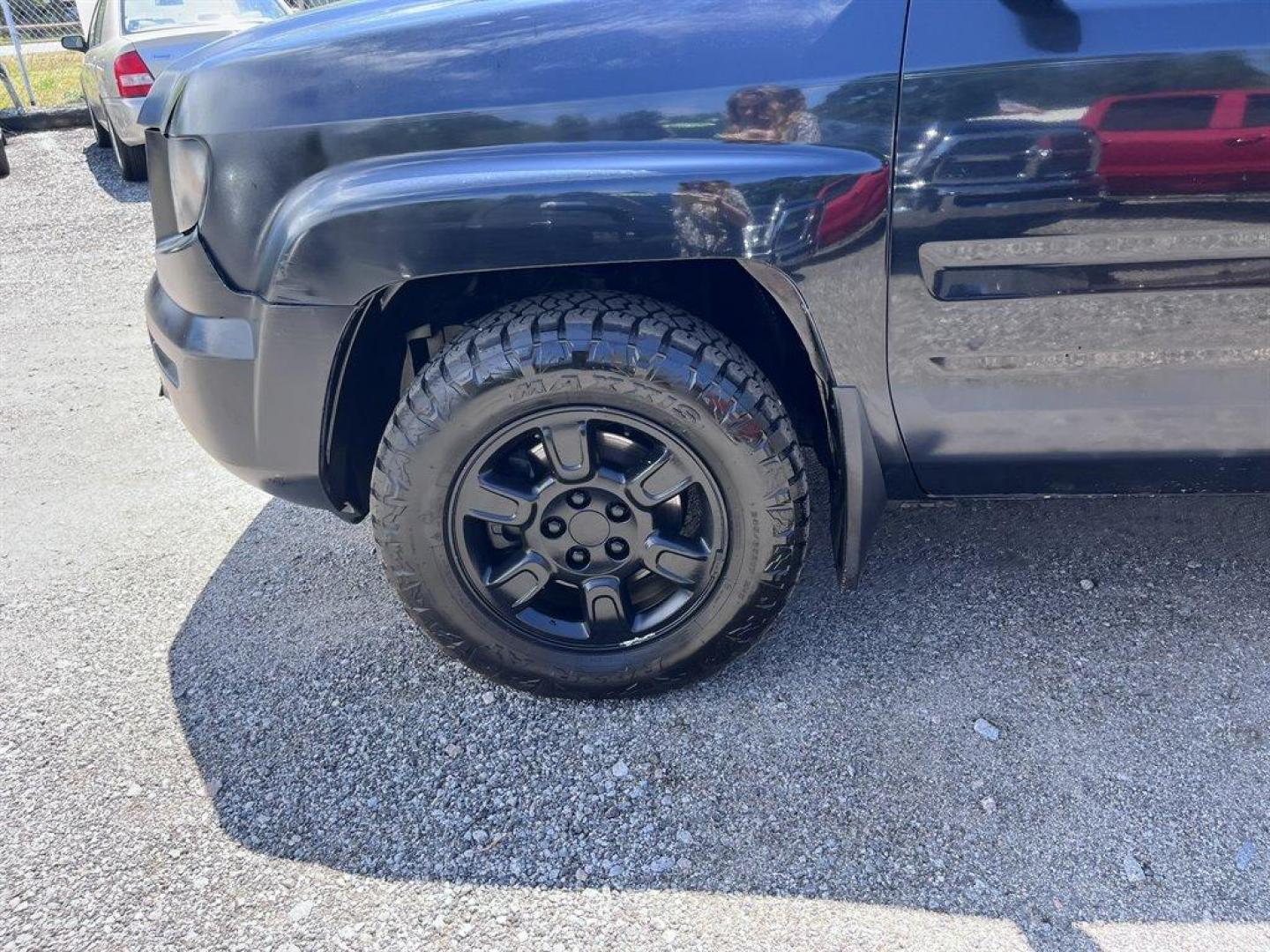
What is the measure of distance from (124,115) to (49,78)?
241 inches

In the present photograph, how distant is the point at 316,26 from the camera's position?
83.5 inches

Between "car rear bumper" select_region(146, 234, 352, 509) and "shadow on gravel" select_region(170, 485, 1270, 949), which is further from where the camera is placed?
"car rear bumper" select_region(146, 234, 352, 509)

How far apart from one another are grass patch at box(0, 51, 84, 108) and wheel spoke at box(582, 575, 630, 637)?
1088 cm

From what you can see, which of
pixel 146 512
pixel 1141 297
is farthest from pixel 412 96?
pixel 146 512

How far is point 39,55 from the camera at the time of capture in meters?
12.3

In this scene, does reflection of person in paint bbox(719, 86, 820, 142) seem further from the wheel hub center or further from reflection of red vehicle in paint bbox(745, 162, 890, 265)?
the wheel hub center

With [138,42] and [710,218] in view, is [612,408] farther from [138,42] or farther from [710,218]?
[138,42]

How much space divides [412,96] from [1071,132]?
1.23m

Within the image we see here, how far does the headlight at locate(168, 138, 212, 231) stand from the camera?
2117 mm

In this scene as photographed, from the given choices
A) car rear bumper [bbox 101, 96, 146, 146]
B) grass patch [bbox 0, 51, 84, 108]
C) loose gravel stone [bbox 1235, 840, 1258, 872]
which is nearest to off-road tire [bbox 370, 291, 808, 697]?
loose gravel stone [bbox 1235, 840, 1258, 872]

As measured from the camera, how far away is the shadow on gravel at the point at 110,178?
775 cm

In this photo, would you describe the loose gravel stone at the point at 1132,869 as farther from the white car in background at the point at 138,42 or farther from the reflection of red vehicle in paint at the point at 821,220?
the white car in background at the point at 138,42

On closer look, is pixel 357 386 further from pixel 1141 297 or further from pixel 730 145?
pixel 1141 297

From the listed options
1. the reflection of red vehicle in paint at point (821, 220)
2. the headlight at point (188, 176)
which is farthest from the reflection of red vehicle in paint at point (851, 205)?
the headlight at point (188, 176)
